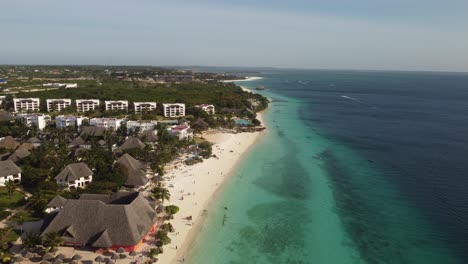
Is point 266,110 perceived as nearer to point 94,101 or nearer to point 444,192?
point 94,101

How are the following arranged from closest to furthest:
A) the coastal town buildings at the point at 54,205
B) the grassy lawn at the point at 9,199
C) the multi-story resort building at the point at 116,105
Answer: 1. the coastal town buildings at the point at 54,205
2. the grassy lawn at the point at 9,199
3. the multi-story resort building at the point at 116,105

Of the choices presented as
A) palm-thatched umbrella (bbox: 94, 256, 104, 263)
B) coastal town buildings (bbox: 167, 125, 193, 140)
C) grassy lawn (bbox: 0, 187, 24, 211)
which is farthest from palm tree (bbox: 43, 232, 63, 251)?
coastal town buildings (bbox: 167, 125, 193, 140)

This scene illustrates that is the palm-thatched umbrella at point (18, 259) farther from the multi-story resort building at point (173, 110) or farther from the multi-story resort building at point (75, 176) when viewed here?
the multi-story resort building at point (173, 110)

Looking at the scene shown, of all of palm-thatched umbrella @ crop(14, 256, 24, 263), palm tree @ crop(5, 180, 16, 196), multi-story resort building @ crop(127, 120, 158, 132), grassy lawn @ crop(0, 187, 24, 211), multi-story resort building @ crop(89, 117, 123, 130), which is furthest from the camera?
multi-story resort building @ crop(89, 117, 123, 130)

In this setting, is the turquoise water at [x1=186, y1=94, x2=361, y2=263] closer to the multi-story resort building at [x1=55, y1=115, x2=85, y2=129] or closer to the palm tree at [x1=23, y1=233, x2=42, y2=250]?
the palm tree at [x1=23, y1=233, x2=42, y2=250]

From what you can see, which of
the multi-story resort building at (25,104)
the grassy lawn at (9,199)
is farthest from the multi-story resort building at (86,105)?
the grassy lawn at (9,199)

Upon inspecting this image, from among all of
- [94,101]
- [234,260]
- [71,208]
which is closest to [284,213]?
[234,260]

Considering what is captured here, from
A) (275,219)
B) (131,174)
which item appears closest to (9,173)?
(131,174)
